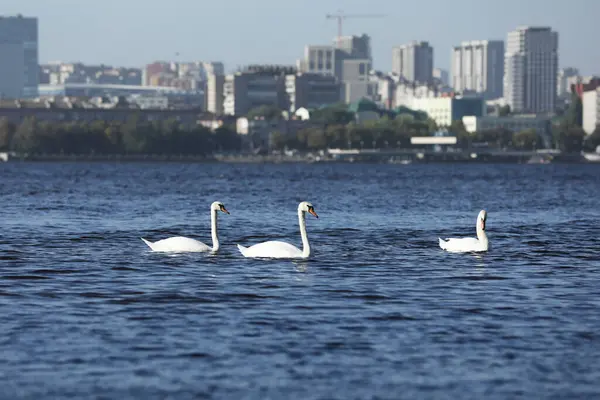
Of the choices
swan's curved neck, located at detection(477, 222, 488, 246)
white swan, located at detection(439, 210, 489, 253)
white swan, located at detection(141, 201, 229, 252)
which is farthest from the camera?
swan's curved neck, located at detection(477, 222, 488, 246)

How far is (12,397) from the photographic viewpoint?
18.2 meters

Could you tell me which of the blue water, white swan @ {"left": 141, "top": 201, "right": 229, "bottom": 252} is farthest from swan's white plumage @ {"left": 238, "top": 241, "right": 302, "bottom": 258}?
white swan @ {"left": 141, "top": 201, "right": 229, "bottom": 252}

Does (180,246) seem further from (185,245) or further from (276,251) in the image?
(276,251)

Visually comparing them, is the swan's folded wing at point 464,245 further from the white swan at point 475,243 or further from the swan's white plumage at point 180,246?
the swan's white plumage at point 180,246

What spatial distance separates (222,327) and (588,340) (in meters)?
4.97

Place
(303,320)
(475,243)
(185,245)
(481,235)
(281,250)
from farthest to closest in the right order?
(481,235), (475,243), (185,245), (281,250), (303,320)

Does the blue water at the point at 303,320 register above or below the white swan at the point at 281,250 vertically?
below

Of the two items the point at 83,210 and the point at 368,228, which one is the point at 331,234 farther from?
the point at 83,210

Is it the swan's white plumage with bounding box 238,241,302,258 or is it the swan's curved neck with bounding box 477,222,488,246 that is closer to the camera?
the swan's white plumage with bounding box 238,241,302,258

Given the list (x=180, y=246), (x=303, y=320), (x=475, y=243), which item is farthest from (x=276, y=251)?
(x=303, y=320)

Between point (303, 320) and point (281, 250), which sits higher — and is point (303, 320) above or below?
below

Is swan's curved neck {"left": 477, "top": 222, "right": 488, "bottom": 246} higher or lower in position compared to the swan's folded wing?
higher

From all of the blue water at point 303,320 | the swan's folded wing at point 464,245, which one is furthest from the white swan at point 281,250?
the swan's folded wing at point 464,245

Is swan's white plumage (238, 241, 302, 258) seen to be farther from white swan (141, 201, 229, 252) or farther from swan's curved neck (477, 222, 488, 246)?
swan's curved neck (477, 222, 488, 246)
